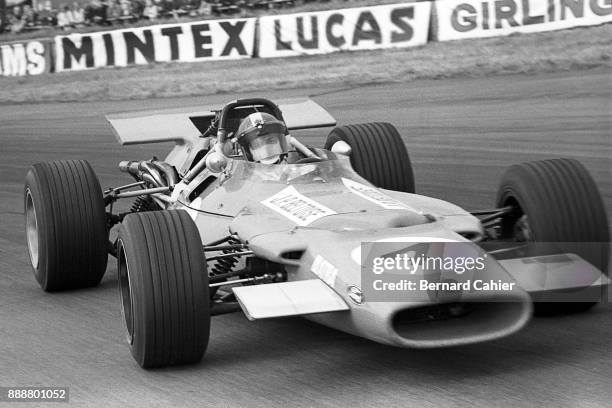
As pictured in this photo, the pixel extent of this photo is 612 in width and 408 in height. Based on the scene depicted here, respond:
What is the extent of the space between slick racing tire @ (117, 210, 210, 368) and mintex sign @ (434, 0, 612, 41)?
13.6m

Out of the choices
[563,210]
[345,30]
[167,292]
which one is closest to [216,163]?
[167,292]

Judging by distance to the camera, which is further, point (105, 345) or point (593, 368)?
point (105, 345)

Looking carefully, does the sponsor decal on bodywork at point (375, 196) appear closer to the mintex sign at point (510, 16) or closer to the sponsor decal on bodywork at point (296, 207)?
the sponsor decal on bodywork at point (296, 207)

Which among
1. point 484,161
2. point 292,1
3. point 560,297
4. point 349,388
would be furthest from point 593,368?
point 292,1

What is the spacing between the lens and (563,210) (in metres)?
6.59

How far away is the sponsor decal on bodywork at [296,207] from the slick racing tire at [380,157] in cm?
166

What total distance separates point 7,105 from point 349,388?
17551 millimetres

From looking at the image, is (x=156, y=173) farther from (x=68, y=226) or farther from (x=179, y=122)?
(x=68, y=226)

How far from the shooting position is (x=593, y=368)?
19.0 ft

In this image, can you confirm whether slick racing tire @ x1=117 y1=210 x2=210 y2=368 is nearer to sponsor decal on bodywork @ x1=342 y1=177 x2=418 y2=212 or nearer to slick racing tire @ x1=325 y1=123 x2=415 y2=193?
sponsor decal on bodywork @ x1=342 y1=177 x2=418 y2=212

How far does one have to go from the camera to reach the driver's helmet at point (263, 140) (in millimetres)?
7395

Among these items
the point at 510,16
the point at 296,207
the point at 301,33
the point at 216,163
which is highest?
the point at 216,163

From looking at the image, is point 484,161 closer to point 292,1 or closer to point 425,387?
point 425,387

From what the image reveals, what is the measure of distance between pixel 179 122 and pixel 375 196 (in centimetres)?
271
